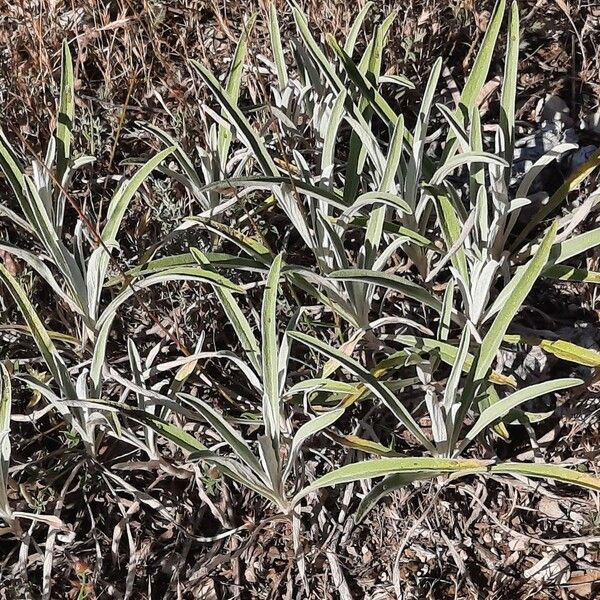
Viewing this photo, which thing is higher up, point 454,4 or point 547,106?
point 454,4

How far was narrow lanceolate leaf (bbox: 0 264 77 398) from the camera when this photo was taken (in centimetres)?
150

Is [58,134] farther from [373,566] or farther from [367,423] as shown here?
[373,566]

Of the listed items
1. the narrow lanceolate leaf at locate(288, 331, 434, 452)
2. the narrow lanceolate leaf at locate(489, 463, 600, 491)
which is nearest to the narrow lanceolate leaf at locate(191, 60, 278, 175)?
the narrow lanceolate leaf at locate(288, 331, 434, 452)

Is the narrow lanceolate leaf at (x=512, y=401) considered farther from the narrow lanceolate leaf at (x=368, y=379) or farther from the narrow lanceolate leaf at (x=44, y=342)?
the narrow lanceolate leaf at (x=44, y=342)

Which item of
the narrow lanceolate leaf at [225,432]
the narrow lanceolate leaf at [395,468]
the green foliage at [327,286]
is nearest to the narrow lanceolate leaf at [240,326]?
the green foliage at [327,286]

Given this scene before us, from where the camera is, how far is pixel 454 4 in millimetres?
2166

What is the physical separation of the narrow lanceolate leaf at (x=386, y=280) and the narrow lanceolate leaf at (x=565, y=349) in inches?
6.7

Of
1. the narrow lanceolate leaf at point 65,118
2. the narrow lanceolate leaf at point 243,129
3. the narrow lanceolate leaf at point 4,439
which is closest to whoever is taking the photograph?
the narrow lanceolate leaf at point 4,439

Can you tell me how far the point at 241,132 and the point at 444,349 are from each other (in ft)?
1.87

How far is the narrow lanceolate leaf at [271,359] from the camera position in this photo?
138cm

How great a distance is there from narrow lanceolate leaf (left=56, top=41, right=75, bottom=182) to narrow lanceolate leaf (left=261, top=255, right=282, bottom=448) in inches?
23.7

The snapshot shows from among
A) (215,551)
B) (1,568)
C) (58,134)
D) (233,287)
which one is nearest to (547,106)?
(233,287)

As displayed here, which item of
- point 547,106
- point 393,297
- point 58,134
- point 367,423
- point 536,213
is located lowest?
point 367,423

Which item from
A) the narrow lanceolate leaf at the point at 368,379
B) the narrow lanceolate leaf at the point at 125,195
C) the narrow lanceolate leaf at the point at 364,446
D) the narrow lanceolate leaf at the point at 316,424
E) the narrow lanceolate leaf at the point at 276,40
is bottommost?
the narrow lanceolate leaf at the point at 364,446
